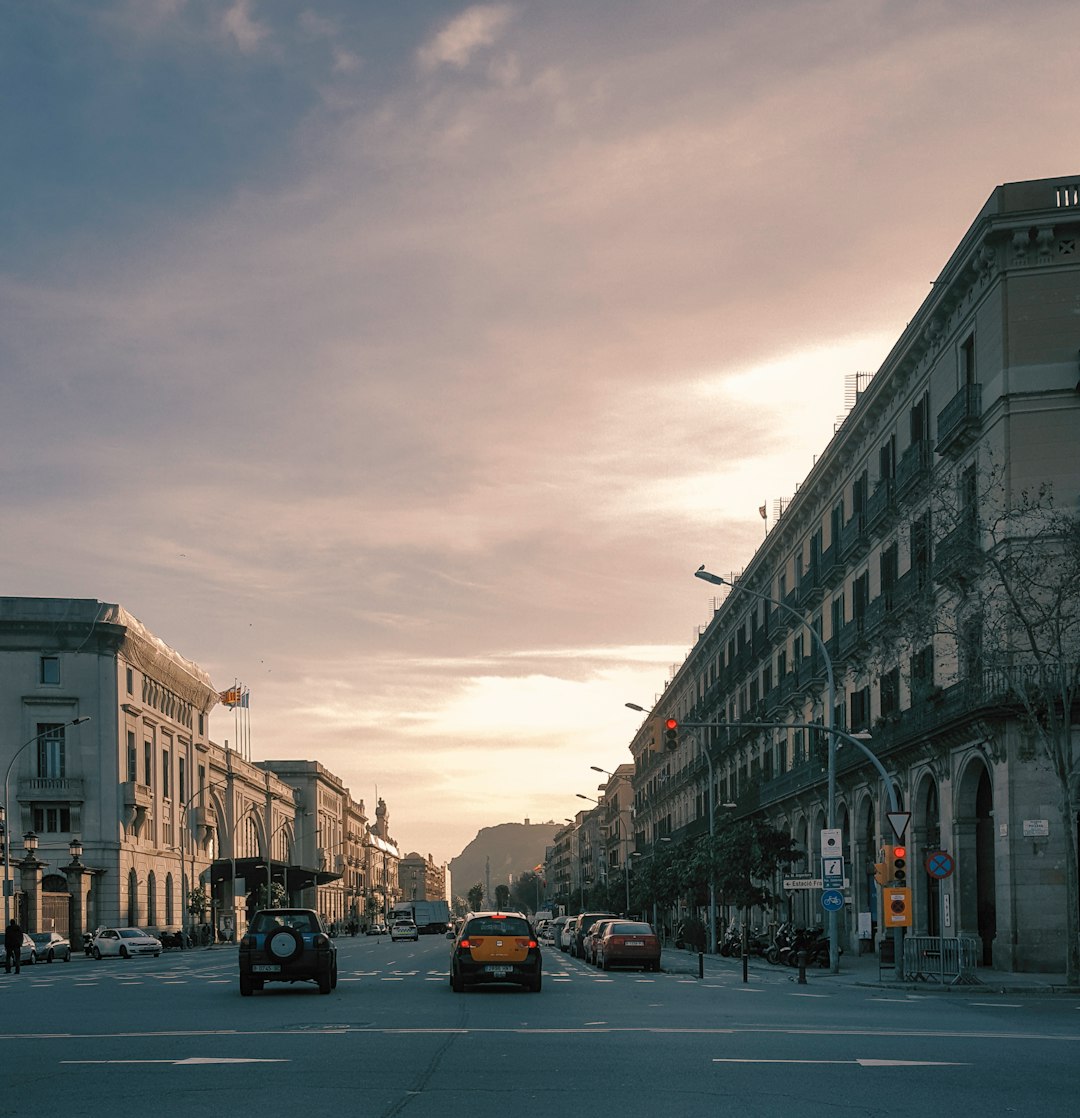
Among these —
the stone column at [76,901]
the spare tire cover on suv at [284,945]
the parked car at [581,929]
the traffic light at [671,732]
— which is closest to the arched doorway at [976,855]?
the traffic light at [671,732]

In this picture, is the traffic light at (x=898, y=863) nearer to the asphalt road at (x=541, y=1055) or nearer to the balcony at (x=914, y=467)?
the asphalt road at (x=541, y=1055)

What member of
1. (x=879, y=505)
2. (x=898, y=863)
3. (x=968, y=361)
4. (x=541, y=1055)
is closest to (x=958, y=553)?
(x=968, y=361)

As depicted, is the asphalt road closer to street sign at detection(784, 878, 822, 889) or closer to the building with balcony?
the building with balcony

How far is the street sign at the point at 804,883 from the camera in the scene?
39.4 m

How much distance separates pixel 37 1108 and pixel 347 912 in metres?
193

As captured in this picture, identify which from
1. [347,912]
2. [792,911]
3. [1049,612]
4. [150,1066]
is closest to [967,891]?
[1049,612]

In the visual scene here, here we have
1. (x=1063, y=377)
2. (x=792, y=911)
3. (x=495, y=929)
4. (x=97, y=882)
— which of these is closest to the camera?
(x=495, y=929)

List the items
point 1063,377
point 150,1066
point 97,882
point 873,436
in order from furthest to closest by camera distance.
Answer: point 97,882 → point 873,436 → point 1063,377 → point 150,1066

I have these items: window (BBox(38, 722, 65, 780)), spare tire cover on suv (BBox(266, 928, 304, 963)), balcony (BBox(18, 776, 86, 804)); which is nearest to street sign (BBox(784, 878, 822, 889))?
spare tire cover on suv (BBox(266, 928, 304, 963))

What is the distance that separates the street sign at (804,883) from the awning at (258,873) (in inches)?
2725

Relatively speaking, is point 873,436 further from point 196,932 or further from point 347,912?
point 347,912

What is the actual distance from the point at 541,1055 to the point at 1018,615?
704 inches

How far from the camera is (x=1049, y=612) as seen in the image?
99.7ft

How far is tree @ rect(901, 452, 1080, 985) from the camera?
30344mm
